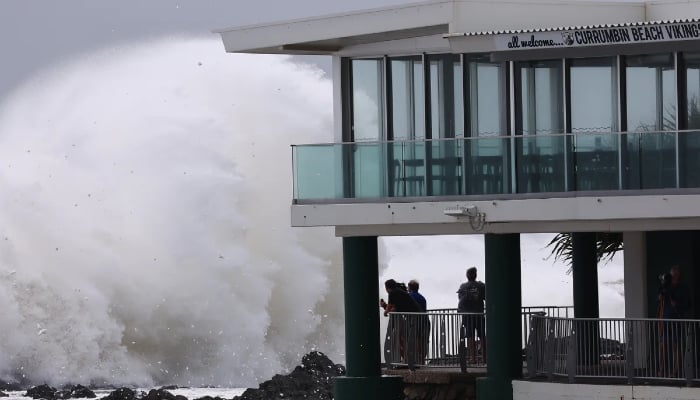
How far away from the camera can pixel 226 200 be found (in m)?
70.9

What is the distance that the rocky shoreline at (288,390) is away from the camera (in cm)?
5181

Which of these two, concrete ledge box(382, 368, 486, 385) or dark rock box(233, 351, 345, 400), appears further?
dark rock box(233, 351, 345, 400)

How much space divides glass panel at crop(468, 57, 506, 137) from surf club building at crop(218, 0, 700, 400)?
1.3 inches

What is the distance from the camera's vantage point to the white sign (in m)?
33.1

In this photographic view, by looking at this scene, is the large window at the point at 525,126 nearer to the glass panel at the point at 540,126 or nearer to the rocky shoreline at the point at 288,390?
the glass panel at the point at 540,126

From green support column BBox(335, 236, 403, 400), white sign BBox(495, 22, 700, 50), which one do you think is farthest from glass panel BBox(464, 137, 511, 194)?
green support column BBox(335, 236, 403, 400)

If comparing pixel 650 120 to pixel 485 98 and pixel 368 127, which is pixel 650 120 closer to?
pixel 485 98

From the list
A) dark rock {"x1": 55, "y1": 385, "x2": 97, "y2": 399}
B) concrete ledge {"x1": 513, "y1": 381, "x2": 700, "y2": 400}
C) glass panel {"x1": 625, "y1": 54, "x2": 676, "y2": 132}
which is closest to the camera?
concrete ledge {"x1": 513, "y1": 381, "x2": 700, "y2": 400}

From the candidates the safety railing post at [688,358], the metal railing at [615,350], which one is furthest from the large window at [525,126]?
the safety railing post at [688,358]

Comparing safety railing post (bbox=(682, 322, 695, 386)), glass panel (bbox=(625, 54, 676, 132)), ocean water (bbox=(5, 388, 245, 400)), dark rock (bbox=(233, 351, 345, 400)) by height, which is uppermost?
glass panel (bbox=(625, 54, 676, 132))

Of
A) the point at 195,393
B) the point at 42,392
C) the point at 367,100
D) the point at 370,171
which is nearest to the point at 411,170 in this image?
the point at 370,171

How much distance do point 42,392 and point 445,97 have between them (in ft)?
77.0

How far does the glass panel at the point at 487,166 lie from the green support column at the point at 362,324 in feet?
10.1

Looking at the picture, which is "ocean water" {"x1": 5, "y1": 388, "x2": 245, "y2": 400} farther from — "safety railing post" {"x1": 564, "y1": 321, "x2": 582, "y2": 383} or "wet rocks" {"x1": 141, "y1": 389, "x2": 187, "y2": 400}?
"safety railing post" {"x1": 564, "y1": 321, "x2": 582, "y2": 383}
